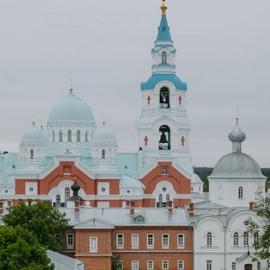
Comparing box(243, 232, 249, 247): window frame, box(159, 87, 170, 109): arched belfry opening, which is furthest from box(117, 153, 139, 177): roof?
box(243, 232, 249, 247): window frame

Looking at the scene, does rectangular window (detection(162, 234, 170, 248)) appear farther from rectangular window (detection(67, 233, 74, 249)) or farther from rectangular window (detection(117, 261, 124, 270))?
rectangular window (detection(67, 233, 74, 249))

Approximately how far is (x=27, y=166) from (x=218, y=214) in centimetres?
2083

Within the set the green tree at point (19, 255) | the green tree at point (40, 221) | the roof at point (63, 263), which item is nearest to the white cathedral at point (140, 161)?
the green tree at point (40, 221)

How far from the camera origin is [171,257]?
6581 centimetres

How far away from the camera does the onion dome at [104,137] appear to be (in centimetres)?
8394

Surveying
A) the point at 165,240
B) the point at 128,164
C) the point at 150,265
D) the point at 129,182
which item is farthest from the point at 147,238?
the point at 128,164

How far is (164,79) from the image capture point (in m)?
88.2

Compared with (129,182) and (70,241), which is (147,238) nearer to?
(70,241)

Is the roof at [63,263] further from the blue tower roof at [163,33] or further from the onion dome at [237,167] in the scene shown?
the blue tower roof at [163,33]

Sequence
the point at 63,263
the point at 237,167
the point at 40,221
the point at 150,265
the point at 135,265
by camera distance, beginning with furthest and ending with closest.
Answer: the point at 237,167 < the point at 150,265 < the point at 135,265 < the point at 40,221 < the point at 63,263

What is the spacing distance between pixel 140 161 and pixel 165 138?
2629 millimetres

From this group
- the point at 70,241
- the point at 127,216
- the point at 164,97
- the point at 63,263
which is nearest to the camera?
the point at 63,263

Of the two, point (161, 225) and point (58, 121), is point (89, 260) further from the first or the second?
point (58, 121)

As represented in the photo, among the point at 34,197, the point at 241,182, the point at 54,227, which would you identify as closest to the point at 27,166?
the point at 34,197
